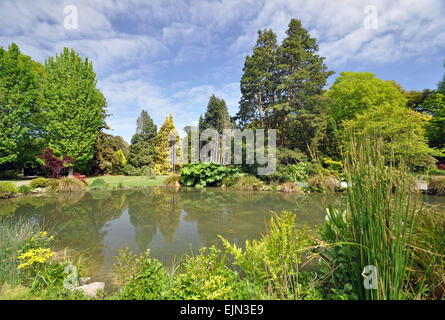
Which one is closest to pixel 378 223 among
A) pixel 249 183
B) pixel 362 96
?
pixel 249 183

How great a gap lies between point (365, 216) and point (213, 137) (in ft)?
74.9

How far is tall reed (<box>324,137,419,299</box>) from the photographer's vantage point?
1.22 metres

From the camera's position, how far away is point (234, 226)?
4648 mm

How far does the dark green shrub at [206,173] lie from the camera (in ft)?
41.3

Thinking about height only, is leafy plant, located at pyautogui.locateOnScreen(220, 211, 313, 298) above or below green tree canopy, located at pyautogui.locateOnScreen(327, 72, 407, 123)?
below

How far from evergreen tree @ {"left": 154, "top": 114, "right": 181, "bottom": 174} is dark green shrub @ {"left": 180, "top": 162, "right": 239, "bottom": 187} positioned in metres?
11.4

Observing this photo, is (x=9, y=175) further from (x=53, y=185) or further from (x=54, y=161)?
(x=53, y=185)

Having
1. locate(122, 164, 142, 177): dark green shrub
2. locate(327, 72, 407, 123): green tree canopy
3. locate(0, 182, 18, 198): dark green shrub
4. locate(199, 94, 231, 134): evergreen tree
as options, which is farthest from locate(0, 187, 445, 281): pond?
locate(199, 94, 231, 134): evergreen tree

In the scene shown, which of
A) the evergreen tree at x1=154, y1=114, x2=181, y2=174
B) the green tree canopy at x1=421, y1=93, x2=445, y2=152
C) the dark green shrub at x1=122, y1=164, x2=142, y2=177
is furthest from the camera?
the evergreen tree at x1=154, y1=114, x2=181, y2=174

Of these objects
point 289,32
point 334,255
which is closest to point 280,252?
point 334,255

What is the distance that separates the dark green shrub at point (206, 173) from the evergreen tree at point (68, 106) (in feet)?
26.2

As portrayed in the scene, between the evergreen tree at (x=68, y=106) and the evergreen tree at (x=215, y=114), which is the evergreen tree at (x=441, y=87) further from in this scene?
the evergreen tree at (x=68, y=106)

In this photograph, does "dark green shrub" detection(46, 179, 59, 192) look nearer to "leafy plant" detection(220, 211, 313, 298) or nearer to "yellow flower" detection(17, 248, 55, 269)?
"yellow flower" detection(17, 248, 55, 269)

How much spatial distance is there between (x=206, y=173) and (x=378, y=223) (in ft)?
37.8
